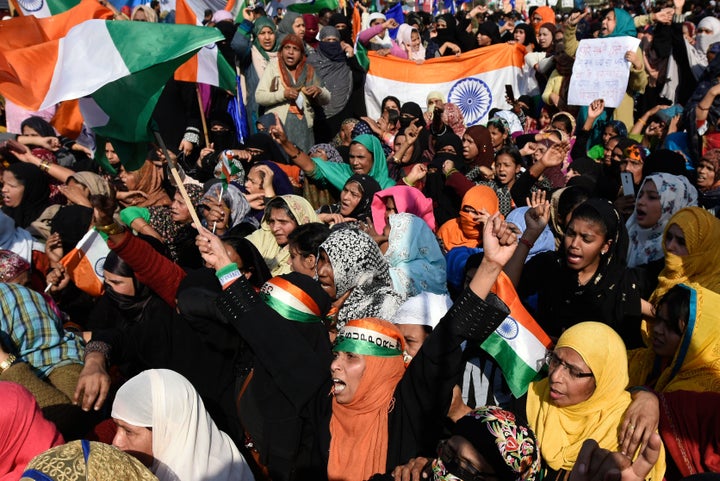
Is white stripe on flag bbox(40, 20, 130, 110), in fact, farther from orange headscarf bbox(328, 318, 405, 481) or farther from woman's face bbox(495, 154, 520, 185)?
woman's face bbox(495, 154, 520, 185)

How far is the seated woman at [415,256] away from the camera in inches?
172

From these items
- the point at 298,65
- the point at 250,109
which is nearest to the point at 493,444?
the point at 298,65

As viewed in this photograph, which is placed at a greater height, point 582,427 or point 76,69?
point 76,69

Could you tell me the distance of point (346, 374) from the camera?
8.53 feet

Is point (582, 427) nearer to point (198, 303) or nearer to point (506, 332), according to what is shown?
point (506, 332)

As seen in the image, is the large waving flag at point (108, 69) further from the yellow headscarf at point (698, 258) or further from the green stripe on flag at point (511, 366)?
the yellow headscarf at point (698, 258)

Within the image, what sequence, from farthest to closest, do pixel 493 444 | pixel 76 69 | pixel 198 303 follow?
pixel 76 69 → pixel 198 303 → pixel 493 444

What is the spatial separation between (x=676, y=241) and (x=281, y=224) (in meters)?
2.46

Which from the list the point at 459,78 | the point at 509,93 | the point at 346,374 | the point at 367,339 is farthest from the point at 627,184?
the point at 459,78

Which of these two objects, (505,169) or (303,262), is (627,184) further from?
A: (303,262)

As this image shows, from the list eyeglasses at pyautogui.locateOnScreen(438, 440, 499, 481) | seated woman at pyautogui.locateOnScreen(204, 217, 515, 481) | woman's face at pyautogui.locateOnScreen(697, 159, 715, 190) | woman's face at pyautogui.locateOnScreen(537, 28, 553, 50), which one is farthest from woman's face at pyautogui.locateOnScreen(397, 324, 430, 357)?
woman's face at pyautogui.locateOnScreen(537, 28, 553, 50)

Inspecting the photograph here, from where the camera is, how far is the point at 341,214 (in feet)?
18.3

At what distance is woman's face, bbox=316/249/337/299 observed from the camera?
3645 mm

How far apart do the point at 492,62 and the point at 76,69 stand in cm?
691
